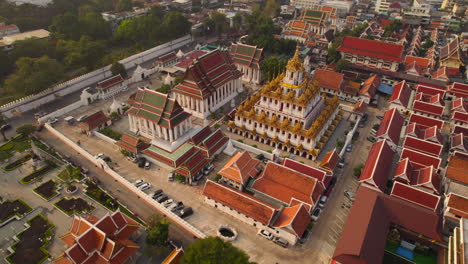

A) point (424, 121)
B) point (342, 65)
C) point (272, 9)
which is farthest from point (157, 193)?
point (272, 9)

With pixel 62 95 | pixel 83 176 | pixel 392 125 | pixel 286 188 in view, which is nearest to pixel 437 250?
pixel 286 188

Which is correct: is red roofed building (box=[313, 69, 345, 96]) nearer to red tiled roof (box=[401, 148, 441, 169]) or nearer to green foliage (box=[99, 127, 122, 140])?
red tiled roof (box=[401, 148, 441, 169])

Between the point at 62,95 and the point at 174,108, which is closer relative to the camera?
the point at 174,108

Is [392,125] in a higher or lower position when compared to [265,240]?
higher

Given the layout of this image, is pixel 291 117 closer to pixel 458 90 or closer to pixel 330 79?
pixel 330 79

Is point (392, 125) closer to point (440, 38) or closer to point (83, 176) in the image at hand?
point (83, 176)

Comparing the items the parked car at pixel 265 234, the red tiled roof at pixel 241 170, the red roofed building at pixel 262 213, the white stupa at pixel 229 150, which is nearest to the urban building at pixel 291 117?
the white stupa at pixel 229 150
